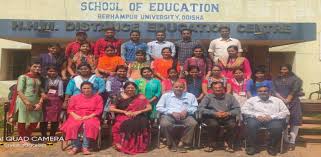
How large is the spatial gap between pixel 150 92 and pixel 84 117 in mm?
1252

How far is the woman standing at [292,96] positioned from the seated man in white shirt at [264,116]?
33cm

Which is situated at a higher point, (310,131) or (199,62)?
(199,62)

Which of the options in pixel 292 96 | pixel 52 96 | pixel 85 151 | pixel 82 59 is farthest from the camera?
pixel 82 59

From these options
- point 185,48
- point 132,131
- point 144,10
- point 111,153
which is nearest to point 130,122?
point 132,131

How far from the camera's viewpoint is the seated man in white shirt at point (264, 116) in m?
7.04

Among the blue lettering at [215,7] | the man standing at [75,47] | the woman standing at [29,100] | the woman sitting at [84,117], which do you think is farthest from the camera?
the blue lettering at [215,7]

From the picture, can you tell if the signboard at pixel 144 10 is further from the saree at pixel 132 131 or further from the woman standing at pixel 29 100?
the saree at pixel 132 131

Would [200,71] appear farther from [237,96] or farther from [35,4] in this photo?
[35,4]

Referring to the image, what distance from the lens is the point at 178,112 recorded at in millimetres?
7227

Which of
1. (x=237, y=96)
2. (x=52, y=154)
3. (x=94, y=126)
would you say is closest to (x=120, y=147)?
(x=94, y=126)

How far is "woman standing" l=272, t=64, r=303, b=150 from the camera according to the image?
7539mm

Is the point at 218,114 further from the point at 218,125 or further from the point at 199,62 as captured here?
the point at 199,62

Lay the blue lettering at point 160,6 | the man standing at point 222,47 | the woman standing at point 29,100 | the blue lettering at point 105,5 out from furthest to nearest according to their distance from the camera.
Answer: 1. the blue lettering at point 160,6
2. the blue lettering at point 105,5
3. the man standing at point 222,47
4. the woman standing at point 29,100

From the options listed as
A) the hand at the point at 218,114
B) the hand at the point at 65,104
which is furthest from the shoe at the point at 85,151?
the hand at the point at 218,114
